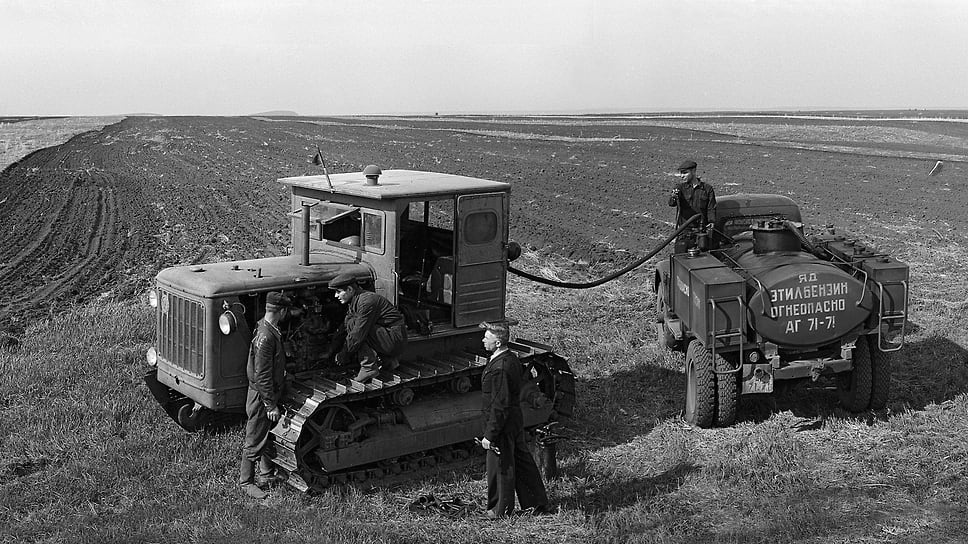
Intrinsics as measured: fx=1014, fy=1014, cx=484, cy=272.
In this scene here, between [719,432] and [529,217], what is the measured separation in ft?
52.3

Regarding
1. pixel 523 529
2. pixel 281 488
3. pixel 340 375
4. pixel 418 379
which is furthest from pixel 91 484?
pixel 523 529

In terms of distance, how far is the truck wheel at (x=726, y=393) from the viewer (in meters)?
11.1

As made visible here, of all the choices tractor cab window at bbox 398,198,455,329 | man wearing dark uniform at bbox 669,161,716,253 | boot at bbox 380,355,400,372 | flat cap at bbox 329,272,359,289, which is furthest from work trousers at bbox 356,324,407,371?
man wearing dark uniform at bbox 669,161,716,253

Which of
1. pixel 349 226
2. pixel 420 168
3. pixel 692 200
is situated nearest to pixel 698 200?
pixel 692 200

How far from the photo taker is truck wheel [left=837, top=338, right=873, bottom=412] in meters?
11.5

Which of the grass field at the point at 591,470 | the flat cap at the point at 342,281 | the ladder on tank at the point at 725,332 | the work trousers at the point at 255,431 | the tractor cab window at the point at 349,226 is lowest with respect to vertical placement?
the grass field at the point at 591,470

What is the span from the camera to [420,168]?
4022cm

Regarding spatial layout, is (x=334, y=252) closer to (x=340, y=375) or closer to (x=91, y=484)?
(x=340, y=375)

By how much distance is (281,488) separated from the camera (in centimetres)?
935

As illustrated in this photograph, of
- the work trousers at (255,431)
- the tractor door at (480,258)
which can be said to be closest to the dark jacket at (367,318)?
the tractor door at (480,258)

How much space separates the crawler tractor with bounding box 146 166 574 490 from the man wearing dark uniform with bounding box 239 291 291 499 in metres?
0.16

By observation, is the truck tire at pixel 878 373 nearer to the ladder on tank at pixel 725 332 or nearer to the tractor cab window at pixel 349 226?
the ladder on tank at pixel 725 332

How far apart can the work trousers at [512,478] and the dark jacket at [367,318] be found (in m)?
1.72

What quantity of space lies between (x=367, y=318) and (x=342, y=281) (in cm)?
56
